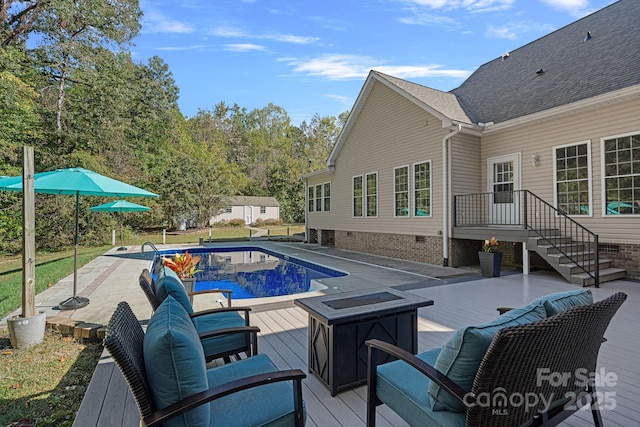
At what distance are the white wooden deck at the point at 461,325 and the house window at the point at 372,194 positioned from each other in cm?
544

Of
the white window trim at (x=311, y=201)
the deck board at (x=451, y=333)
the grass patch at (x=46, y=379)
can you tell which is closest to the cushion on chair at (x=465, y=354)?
the deck board at (x=451, y=333)

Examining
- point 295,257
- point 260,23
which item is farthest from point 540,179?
point 260,23

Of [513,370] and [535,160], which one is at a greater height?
[535,160]

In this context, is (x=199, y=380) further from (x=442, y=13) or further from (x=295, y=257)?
(x=442, y=13)

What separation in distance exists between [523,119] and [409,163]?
3341mm

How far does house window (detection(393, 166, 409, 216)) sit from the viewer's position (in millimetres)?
10688

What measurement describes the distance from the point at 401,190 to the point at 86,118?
17.5 meters

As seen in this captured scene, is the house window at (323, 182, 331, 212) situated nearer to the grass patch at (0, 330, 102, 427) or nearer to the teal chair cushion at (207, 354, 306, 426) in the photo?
the grass patch at (0, 330, 102, 427)

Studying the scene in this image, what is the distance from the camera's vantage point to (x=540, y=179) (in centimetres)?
823

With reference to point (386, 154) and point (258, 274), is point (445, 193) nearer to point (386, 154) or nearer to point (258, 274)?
point (386, 154)

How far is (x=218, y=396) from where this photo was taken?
1.52m

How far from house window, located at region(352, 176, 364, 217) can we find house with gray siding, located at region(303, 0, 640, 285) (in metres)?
0.07

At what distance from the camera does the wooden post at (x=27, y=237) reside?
358 centimetres

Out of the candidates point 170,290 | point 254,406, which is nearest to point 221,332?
point 170,290
